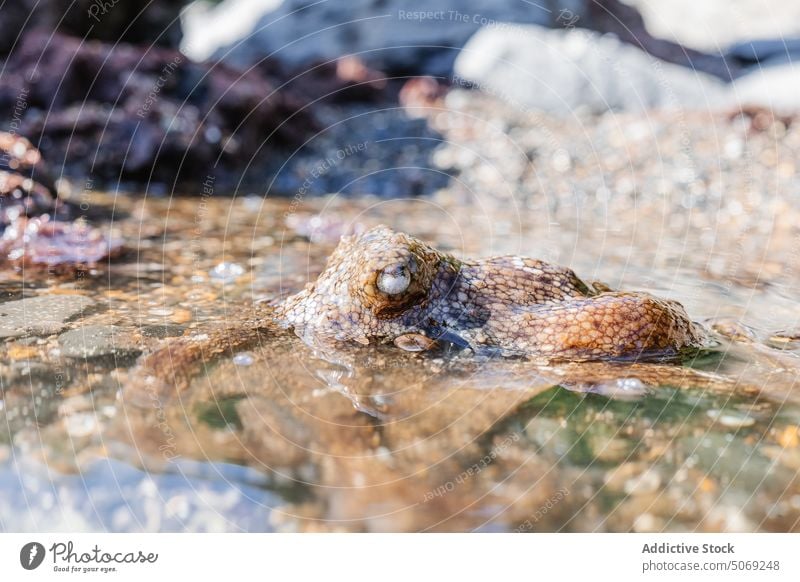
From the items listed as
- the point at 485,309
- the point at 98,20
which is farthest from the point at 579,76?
the point at 485,309

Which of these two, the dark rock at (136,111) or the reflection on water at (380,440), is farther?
the dark rock at (136,111)

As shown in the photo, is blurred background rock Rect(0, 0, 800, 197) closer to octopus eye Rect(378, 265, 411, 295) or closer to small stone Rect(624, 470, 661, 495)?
octopus eye Rect(378, 265, 411, 295)

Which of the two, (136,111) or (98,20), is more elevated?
(98,20)

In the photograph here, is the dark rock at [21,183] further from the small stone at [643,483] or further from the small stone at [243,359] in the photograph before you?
the small stone at [643,483]

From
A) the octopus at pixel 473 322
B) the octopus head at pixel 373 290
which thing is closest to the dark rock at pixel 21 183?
the octopus at pixel 473 322

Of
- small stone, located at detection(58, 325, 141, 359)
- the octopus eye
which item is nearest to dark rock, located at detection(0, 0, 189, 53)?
small stone, located at detection(58, 325, 141, 359)

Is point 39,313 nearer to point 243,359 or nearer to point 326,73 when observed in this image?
point 243,359
